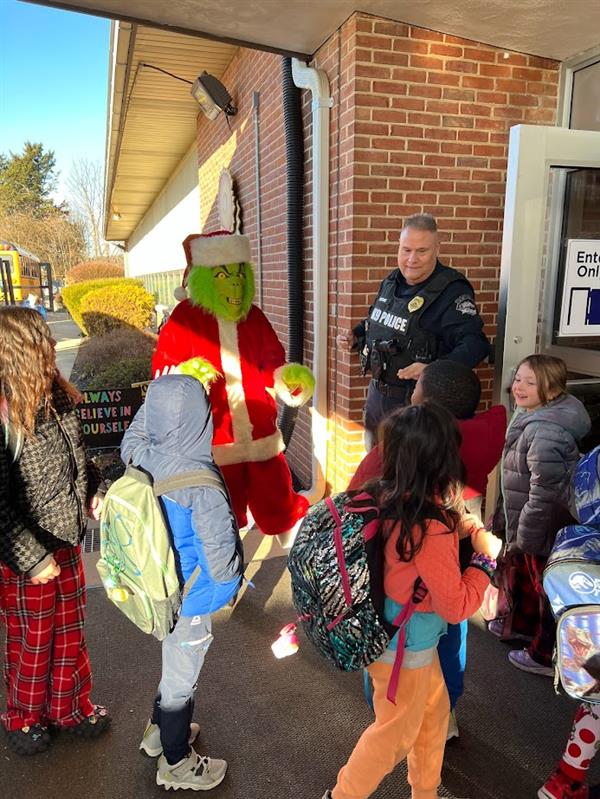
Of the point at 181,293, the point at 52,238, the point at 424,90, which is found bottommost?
the point at 181,293

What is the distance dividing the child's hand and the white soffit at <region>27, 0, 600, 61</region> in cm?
273

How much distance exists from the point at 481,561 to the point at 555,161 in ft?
7.51

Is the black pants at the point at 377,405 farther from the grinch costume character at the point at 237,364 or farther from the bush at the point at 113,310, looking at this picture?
the bush at the point at 113,310

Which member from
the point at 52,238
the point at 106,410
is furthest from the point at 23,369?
the point at 52,238

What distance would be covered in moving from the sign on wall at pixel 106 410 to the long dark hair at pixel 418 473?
399 centimetres

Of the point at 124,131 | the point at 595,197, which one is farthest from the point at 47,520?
the point at 124,131

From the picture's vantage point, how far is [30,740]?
2221 mm

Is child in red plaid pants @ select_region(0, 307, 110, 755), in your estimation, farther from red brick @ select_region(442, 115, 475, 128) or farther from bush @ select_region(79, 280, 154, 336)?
bush @ select_region(79, 280, 154, 336)

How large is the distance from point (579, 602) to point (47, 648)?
191 cm

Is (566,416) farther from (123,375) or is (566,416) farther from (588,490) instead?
(123,375)

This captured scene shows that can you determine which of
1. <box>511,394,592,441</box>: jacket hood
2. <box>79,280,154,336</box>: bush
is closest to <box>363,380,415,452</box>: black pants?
<box>511,394,592,441</box>: jacket hood

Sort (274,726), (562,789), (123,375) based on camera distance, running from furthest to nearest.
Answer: (123,375) < (274,726) < (562,789)

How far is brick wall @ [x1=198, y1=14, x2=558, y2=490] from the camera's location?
3475 millimetres

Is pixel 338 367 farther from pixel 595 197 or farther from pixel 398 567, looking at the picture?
pixel 398 567
